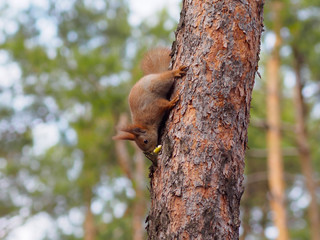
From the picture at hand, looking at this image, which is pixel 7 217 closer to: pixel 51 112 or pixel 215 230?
pixel 51 112

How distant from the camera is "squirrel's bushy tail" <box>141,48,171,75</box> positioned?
2811 mm

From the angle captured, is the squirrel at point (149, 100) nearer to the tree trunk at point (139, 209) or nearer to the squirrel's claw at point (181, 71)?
the squirrel's claw at point (181, 71)

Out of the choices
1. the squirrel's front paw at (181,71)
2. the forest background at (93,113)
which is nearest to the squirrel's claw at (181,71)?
the squirrel's front paw at (181,71)

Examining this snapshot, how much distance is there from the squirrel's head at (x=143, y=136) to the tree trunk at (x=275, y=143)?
17.7ft

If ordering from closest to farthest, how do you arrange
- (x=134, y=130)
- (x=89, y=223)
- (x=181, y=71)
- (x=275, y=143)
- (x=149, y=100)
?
(x=181, y=71)
(x=149, y=100)
(x=134, y=130)
(x=275, y=143)
(x=89, y=223)

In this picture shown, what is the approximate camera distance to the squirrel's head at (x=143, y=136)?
2.64m

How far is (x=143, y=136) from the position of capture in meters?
2.72

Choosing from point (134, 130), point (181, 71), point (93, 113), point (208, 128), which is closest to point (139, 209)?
point (93, 113)

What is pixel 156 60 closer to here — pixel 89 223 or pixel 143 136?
pixel 143 136

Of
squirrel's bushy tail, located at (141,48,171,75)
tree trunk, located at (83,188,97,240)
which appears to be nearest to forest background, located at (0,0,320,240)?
tree trunk, located at (83,188,97,240)

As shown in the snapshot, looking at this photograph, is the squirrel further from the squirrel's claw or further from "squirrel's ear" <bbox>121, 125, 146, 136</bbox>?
the squirrel's claw

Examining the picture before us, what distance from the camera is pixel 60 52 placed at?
28.5 feet

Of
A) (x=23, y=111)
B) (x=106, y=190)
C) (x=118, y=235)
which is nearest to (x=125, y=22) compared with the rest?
(x=23, y=111)

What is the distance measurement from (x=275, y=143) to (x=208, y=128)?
6612mm
